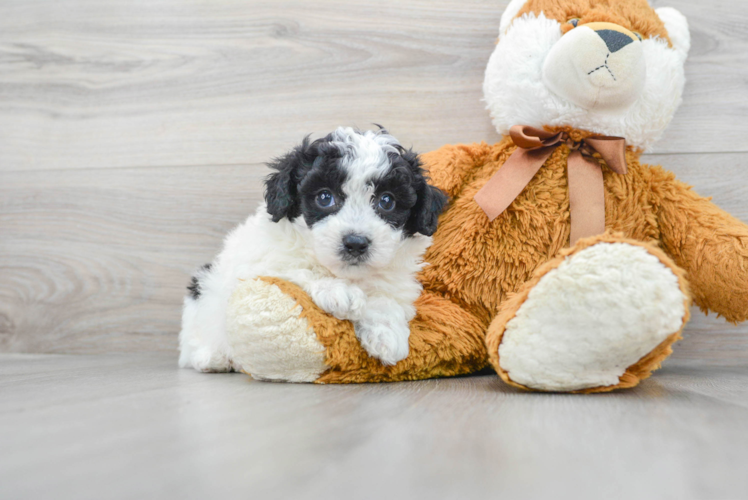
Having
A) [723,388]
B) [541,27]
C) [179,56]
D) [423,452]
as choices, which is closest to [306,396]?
[423,452]

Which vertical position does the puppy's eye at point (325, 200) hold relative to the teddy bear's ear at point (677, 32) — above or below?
below

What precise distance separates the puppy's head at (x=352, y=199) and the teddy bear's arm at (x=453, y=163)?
6.4 inches

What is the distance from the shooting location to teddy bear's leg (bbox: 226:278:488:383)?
1025 millimetres

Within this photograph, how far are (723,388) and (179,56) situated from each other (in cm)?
170

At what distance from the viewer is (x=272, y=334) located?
1022mm

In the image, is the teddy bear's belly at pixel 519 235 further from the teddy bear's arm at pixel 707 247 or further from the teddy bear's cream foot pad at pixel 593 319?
the teddy bear's cream foot pad at pixel 593 319

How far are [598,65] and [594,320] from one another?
58 cm

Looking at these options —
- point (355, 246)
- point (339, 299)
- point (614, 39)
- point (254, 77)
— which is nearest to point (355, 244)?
point (355, 246)

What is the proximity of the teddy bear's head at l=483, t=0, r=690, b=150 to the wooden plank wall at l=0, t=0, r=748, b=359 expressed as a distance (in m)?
0.29

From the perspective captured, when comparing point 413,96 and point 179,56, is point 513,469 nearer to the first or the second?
point 413,96

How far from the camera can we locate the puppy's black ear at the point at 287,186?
111 cm

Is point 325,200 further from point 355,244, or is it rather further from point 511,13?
point 511,13

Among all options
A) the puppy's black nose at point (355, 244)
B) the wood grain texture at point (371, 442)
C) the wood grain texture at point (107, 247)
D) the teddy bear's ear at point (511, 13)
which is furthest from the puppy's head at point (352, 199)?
the wood grain texture at point (107, 247)

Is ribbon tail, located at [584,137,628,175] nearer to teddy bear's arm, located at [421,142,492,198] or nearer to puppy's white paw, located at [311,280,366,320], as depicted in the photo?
teddy bear's arm, located at [421,142,492,198]
